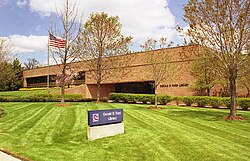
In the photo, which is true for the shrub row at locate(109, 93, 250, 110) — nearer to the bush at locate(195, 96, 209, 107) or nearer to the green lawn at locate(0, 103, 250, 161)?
the bush at locate(195, 96, 209, 107)

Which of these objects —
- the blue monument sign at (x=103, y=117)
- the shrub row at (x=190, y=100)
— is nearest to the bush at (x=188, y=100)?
the shrub row at (x=190, y=100)

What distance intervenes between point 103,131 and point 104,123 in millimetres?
295

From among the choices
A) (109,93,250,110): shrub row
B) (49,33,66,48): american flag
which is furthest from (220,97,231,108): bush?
(49,33,66,48): american flag

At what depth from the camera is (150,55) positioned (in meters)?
19.8

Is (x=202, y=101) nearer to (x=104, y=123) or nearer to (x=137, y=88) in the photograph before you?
(x=137, y=88)

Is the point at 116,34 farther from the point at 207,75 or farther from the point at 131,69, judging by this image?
the point at 207,75

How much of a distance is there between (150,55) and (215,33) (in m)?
7.15

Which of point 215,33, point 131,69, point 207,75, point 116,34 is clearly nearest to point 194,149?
point 215,33

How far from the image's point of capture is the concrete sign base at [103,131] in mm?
8133

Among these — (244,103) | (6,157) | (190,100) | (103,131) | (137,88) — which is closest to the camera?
(6,157)

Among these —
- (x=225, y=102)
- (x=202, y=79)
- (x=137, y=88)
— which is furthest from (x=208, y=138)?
(x=137, y=88)

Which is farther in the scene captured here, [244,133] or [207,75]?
[207,75]

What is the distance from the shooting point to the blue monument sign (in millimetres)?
8125

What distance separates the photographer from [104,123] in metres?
8.56
